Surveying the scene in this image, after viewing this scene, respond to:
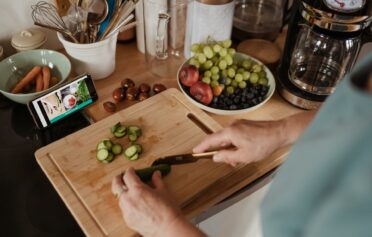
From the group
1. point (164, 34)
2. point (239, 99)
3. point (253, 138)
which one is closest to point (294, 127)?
point (253, 138)

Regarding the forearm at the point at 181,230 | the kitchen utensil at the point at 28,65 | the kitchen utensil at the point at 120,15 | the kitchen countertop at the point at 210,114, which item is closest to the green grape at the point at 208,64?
the kitchen countertop at the point at 210,114

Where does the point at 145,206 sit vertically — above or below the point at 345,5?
below

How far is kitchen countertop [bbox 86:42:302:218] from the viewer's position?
2.59 ft

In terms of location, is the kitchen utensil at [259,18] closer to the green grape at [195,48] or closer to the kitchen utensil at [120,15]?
the green grape at [195,48]

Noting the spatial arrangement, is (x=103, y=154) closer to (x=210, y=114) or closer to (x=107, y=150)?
(x=107, y=150)

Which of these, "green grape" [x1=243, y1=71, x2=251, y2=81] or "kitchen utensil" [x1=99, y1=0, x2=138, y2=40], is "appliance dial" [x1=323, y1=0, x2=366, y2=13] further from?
"kitchen utensil" [x1=99, y1=0, x2=138, y2=40]

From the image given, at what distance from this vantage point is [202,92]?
3.07ft

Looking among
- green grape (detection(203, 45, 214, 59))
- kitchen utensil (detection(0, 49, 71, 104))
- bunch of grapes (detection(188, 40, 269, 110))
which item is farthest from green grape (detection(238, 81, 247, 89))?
kitchen utensil (detection(0, 49, 71, 104))

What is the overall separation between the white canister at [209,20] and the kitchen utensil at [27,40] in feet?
1.25

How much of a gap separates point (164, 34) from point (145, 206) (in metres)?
0.53

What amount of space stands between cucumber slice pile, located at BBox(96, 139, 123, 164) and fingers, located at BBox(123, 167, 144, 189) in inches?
3.6

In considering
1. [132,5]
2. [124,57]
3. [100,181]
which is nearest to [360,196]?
[100,181]

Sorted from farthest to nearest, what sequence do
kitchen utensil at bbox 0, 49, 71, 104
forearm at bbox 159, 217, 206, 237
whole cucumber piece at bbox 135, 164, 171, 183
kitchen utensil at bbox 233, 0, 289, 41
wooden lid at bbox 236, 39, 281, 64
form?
kitchen utensil at bbox 233, 0, 289, 41 < wooden lid at bbox 236, 39, 281, 64 < kitchen utensil at bbox 0, 49, 71, 104 < whole cucumber piece at bbox 135, 164, 171, 183 < forearm at bbox 159, 217, 206, 237

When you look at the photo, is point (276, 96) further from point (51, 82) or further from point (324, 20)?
point (51, 82)
